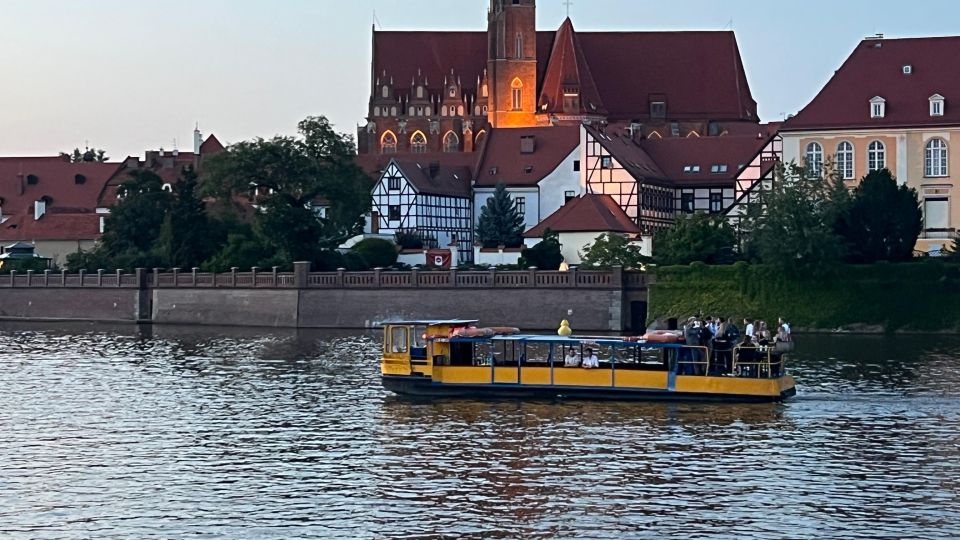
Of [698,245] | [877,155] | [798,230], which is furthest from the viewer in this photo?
[877,155]

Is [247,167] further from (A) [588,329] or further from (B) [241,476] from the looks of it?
(B) [241,476]

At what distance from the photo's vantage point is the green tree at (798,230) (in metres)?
81.8

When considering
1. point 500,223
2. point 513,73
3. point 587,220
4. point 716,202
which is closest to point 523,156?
point 500,223

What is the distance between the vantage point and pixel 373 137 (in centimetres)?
16025

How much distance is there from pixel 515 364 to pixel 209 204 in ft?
244

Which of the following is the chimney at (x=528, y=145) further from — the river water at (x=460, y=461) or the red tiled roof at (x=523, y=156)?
the river water at (x=460, y=461)

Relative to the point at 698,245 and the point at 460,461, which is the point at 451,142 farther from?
the point at 460,461

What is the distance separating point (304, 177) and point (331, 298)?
2162cm

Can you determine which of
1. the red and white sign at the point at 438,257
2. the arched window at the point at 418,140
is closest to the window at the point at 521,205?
the red and white sign at the point at 438,257

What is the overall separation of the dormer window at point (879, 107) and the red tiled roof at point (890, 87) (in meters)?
0.23

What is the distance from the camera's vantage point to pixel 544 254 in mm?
100188

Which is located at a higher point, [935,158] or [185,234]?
[935,158]

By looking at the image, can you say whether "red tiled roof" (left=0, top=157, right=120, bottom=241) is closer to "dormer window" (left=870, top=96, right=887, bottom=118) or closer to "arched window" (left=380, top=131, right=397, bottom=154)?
"arched window" (left=380, top=131, right=397, bottom=154)

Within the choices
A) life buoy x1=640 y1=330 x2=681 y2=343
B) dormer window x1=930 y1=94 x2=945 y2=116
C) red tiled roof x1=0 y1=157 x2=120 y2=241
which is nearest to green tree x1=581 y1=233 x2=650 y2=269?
dormer window x1=930 y1=94 x2=945 y2=116
